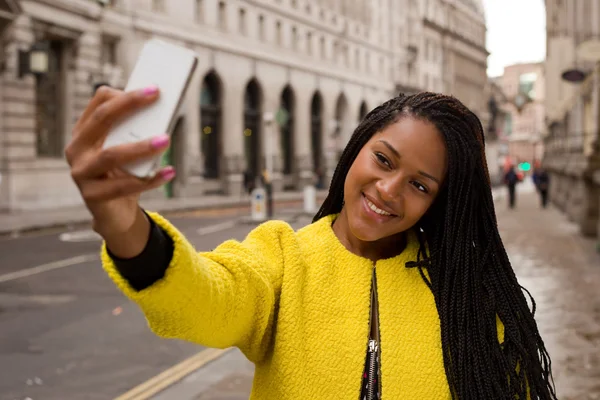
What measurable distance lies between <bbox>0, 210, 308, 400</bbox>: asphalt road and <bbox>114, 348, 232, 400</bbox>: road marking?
0.11 metres

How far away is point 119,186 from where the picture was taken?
3.77 ft

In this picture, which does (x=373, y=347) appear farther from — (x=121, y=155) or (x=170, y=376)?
(x=170, y=376)

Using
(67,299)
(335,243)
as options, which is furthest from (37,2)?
(335,243)

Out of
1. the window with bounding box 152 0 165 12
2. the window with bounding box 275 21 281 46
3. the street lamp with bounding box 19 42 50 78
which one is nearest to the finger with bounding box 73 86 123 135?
→ the street lamp with bounding box 19 42 50 78

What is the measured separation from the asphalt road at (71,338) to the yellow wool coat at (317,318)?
12.0ft

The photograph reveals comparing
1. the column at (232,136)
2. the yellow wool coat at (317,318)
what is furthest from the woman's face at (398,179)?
the column at (232,136)

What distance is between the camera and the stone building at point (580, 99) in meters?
15.6

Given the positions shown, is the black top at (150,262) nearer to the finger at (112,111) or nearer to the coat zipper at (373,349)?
the finger at (112,111)

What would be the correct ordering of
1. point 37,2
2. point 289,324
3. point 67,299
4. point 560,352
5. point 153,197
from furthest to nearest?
point 153,197 < point 37,2 < point 67,299 < point 560,352 < point 289,324

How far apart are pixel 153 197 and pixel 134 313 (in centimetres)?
2276

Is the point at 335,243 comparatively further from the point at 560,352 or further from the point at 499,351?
the point at 560,352

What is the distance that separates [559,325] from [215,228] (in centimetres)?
1191

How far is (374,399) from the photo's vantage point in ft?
5.65

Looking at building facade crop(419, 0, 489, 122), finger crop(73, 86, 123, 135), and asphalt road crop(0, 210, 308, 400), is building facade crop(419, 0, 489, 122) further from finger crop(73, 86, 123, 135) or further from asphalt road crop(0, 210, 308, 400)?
finger crop(73, 86, 123, 135)
